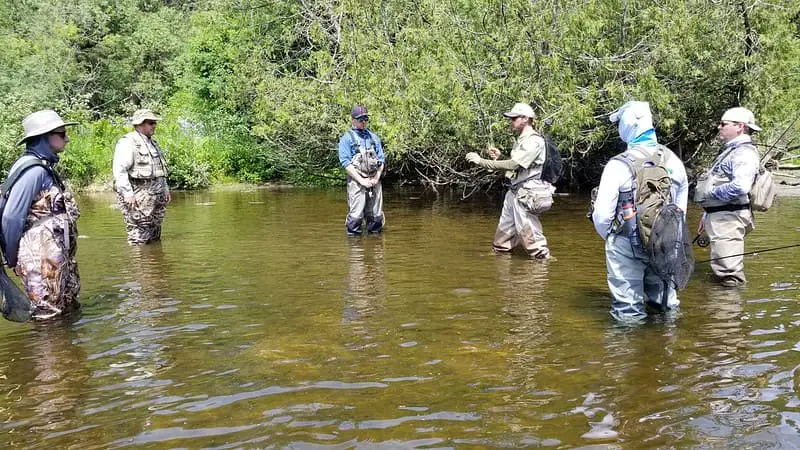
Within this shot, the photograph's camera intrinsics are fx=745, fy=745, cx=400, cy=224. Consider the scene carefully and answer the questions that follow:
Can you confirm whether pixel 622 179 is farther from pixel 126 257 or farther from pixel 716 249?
pixel 126 257

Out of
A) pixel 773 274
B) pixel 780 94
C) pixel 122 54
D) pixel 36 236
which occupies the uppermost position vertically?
pixel 122 54

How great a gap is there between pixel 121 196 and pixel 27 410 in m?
6.21

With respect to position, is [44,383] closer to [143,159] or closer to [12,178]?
[12,178]

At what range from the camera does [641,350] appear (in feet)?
17.2

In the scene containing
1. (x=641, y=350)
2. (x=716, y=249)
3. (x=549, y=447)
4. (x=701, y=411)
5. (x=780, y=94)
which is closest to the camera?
(x=549, y=447)

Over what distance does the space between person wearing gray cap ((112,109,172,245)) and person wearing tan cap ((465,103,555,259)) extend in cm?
456

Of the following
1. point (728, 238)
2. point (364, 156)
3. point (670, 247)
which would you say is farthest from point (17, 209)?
point (728, 238)

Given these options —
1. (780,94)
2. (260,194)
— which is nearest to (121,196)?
(260,194)

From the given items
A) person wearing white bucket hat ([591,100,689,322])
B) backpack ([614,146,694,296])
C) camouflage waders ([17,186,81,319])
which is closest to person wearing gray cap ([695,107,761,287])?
person wearing white bucket hat ([591,100,689,322])

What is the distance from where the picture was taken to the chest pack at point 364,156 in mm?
10828

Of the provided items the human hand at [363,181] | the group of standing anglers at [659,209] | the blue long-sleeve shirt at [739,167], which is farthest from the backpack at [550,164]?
the human hand at [363,181]

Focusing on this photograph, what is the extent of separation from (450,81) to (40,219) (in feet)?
26.1

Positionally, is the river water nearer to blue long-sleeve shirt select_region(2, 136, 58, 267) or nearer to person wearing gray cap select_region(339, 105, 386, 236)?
blue long-sleeve shirt select_region(2, 136, 58, 267)

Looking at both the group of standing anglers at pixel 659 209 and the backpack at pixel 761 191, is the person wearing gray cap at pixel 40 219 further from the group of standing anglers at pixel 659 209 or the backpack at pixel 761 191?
the backpack at pixel 761 191
